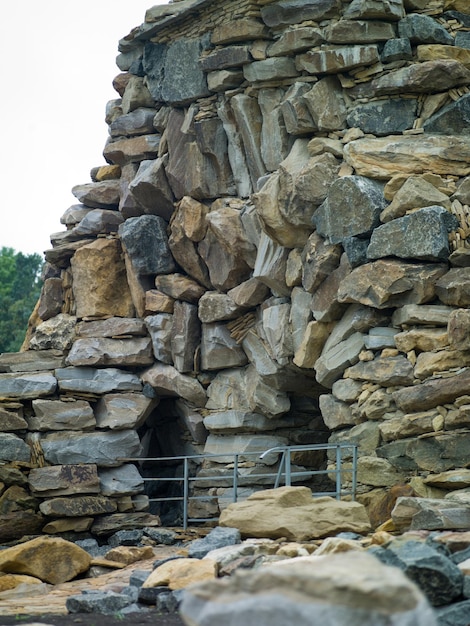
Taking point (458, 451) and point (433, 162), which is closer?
point (458, 451)

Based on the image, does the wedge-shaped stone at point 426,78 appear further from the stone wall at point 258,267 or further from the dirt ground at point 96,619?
the dirt ground at point 96,619

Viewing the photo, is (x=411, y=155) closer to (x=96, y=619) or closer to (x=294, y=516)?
(x=294, y=516)

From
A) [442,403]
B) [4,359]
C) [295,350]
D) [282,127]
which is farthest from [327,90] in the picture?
[4,359]

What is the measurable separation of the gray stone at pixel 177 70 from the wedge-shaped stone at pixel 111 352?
4.12 metres

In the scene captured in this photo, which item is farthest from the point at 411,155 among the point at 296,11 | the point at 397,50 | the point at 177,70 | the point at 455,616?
the point at 455,616

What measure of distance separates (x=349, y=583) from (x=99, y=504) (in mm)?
12480

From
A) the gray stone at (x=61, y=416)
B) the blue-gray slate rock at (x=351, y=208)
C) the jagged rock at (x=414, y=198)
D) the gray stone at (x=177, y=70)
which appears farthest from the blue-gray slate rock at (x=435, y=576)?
the gray stone at (x=61, y=416)

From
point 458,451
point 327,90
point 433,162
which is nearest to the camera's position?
point 458,451

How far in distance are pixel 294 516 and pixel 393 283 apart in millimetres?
3653

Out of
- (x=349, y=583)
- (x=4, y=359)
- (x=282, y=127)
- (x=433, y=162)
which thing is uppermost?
(x=282, y=127)

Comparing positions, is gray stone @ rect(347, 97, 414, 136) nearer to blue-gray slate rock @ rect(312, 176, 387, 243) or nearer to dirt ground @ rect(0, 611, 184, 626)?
blue-gray slate rock @ rect(312, 176, 387, 243)

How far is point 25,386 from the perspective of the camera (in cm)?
1638

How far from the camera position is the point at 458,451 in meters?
11.0

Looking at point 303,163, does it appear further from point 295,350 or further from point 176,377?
point 176,377
